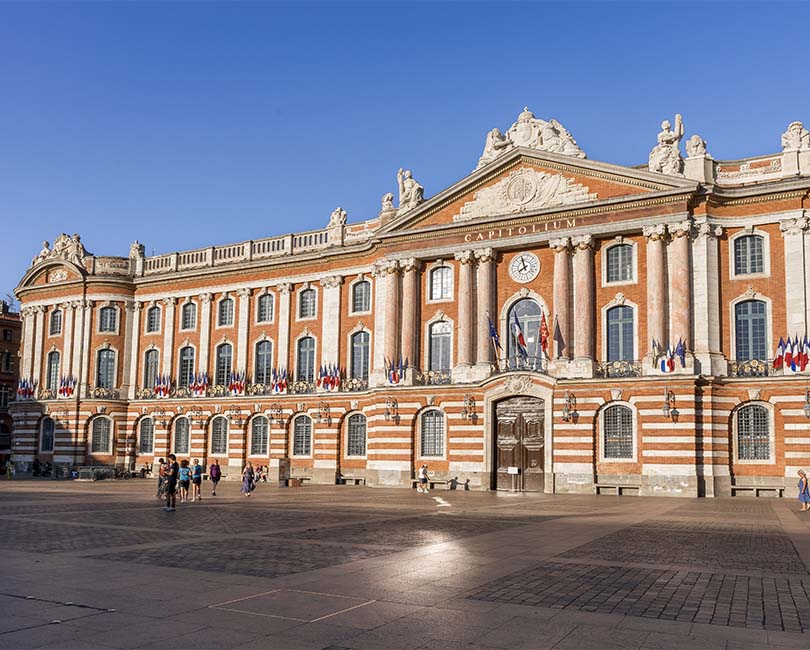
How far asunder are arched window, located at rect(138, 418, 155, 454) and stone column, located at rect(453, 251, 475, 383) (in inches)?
1057

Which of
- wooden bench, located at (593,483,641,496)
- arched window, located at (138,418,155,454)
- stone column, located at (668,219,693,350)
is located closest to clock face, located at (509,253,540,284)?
stone column, located at (668,219,693,350)

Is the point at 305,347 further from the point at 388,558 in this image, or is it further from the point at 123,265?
the point at 388,558

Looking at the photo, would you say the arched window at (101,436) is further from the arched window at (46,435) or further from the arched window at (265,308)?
the arched window at (265,308)

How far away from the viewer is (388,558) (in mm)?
17312

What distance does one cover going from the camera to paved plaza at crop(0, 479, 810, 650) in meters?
10.7

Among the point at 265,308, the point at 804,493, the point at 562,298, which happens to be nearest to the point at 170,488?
the point at 562,298

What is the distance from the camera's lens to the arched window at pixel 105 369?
211 feet

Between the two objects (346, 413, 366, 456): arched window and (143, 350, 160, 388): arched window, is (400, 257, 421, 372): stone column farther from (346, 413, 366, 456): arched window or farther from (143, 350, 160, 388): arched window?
(143, 350, 160, 388): arched window

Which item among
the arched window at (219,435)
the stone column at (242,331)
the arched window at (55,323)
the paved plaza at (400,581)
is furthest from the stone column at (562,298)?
the arched window at (55,323)

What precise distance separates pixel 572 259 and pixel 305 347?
65.1ft

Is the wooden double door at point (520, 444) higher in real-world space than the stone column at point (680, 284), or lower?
lower

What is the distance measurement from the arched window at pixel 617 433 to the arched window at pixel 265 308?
83.1 feet

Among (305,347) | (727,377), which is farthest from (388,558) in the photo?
(305,347)

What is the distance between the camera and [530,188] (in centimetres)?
4694
